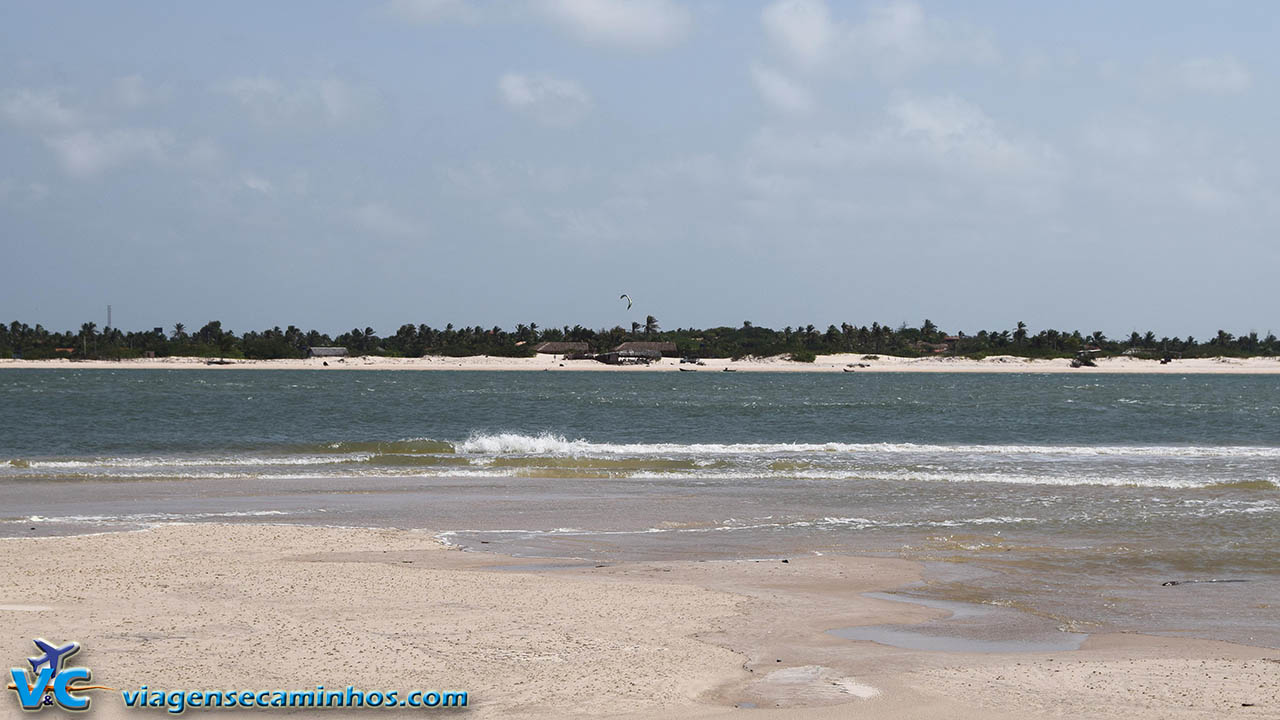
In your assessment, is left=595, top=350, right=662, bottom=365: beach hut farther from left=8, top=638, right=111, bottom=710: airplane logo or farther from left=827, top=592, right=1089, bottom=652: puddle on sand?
left=8, top=638, right=111, bottom=710: airplane logo

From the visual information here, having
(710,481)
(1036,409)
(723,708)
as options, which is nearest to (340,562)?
(723,708)

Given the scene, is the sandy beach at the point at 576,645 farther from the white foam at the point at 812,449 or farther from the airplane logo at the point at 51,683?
the white foam at the point at 812,449

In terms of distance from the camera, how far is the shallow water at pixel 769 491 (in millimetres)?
14609

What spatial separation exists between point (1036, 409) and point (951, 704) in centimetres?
6038

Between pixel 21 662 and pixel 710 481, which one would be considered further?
pixel 710 481

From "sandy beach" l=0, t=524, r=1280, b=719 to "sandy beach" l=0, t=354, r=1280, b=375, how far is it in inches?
6441

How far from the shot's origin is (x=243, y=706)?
7824 mm

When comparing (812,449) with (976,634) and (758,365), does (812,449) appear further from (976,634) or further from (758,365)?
(758,365)

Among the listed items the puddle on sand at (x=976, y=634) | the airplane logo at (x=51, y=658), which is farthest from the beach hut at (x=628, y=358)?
the airplane logo at (x=51, y=658)

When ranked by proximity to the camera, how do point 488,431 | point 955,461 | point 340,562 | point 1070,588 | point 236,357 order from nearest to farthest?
1. point 1070,588
2. point 340,562
3. point 955,461
4. point 488,431
5. point 236,357

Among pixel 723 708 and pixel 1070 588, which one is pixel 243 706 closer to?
pixel 723 708

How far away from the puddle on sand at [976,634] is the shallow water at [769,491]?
19.8 inches

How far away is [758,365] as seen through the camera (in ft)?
617

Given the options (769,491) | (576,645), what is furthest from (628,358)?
(576,645)
